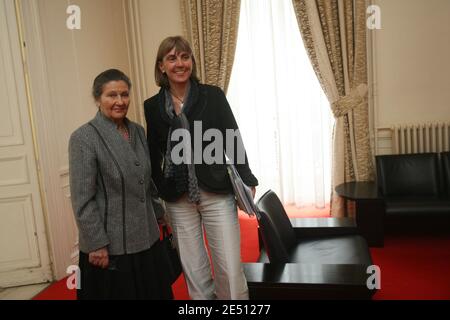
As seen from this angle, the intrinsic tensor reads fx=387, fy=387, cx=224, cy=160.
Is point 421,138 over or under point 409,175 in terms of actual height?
over

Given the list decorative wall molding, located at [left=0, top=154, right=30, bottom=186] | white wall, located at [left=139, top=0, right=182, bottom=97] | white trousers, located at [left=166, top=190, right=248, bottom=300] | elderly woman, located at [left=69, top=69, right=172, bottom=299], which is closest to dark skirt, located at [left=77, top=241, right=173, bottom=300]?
elderly woman, located at [left=69, top=69, right=172, bottom=299]

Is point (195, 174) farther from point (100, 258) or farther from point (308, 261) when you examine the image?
point (308, 261)

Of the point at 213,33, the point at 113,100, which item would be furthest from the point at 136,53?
the point at 113,100

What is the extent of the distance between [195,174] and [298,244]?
1.08 m

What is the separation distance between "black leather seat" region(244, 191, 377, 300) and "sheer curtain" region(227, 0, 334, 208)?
139 centimetres

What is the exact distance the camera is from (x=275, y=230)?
202 centimetres

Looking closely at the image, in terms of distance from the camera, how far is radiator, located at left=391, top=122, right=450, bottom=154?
3.55 meters

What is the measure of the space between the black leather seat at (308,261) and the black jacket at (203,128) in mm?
392

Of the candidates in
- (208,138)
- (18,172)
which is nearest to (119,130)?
(208,138)

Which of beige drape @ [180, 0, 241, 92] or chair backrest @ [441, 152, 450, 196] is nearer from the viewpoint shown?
chair backrest @ [441, 152, 450, 196]

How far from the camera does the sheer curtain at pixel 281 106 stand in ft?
12.6

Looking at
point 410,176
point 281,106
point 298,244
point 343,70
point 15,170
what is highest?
point 343,70

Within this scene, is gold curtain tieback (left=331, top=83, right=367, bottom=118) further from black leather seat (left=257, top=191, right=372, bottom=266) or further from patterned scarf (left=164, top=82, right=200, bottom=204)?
patterned scarf (left=164, top=82, right=200, bottom=204)

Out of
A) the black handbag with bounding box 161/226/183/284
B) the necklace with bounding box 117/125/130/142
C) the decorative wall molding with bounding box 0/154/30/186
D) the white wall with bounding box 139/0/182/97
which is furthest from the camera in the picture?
the white wall with bounding box 139/0/182/97
